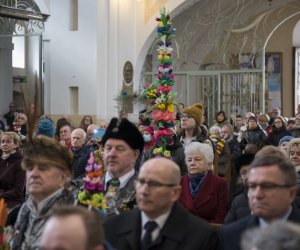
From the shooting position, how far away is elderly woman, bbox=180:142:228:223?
6594 millimetres

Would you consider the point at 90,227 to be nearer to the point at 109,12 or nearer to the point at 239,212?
the point at 239,212

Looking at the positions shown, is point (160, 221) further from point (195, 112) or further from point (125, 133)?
point (195, 112)

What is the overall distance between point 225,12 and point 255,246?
57.5ft

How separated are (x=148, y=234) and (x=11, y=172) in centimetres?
462

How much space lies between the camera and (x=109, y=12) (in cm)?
1930

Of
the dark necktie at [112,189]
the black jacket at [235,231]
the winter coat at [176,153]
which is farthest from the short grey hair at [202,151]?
the black jacket at [235,231]

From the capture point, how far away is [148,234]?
13.9 ft

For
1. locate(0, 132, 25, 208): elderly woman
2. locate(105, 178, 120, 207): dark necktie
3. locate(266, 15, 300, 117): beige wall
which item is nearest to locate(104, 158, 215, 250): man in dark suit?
locate(105, 178, 120, 207): dark necktie

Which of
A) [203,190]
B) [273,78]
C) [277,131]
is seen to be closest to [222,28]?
[277,131]

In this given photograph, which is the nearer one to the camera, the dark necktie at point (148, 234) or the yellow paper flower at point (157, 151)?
the dark necktie at point (148, 234)

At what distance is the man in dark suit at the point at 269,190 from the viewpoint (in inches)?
159

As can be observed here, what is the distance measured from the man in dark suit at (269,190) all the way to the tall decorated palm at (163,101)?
15.3 ft

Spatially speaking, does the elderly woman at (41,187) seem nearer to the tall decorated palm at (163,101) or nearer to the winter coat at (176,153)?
the winter coat at (176,153)

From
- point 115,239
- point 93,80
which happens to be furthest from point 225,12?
point 115,239
